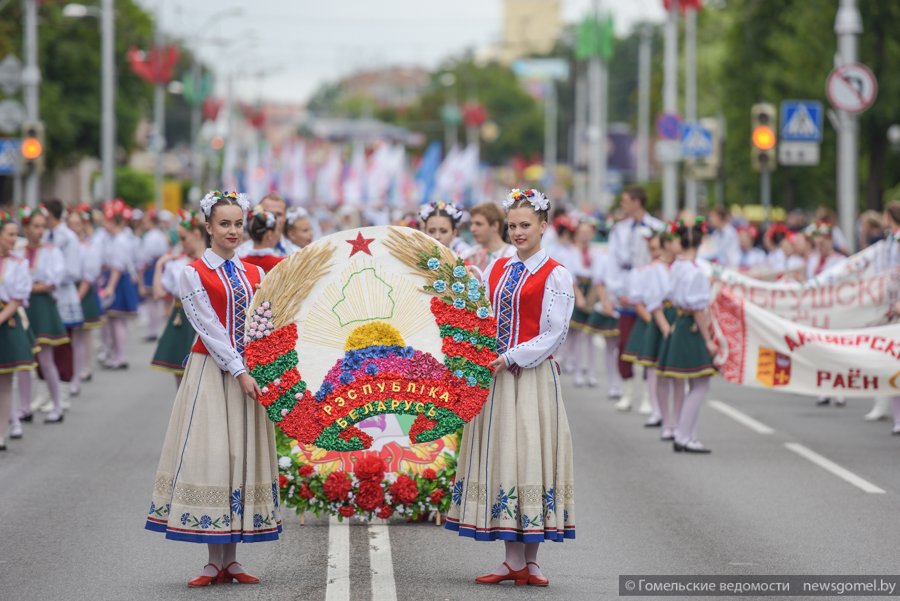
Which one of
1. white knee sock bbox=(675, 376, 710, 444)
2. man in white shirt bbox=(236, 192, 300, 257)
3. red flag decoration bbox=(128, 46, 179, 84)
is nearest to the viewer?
man in white shirt bbox=(236, 192, 300, 257)

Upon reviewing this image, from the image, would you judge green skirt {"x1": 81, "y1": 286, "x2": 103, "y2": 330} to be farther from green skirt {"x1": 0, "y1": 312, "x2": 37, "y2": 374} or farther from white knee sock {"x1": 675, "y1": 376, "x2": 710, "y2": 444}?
white knee sock {"x1": 675, "y1": 376, "x2": 710, "y2": 444}

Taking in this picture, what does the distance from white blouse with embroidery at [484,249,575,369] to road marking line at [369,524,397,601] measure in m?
1.30

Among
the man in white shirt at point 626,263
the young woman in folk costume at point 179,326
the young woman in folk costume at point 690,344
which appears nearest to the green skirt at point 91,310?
the young woman in folk costume at point 179,326

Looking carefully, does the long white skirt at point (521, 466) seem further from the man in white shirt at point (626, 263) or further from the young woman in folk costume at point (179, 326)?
the man in white shirt at point (626, 263)

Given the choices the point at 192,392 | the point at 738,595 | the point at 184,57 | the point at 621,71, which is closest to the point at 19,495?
the point at 192,392

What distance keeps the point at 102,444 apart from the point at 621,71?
12819 centimetres

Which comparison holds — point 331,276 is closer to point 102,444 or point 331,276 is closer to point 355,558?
point 355,558

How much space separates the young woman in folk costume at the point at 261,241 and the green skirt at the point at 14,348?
9.88ft

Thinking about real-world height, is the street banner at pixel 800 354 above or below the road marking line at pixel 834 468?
above

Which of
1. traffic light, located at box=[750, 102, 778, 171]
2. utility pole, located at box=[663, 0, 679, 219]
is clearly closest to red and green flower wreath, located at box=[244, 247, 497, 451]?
traffic light, located at box=[750, 102, 778, 171]

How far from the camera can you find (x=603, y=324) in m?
19.4

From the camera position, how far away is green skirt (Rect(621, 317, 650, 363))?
16.5 meters

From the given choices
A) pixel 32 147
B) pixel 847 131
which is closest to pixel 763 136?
pixel 847 131

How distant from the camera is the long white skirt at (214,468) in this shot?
8625mm
